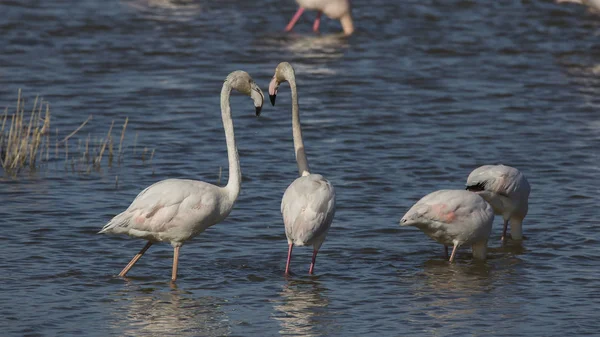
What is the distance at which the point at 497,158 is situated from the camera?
1352 cm

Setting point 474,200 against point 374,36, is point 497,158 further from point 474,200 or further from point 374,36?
point 374,36

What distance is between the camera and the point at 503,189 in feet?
33.8

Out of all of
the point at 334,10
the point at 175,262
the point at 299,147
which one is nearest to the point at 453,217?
the point at 299,147

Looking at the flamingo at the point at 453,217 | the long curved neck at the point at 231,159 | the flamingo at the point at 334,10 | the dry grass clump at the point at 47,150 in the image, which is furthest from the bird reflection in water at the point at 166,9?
the flamingo at the point at 453,217

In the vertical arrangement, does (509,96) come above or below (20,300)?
above

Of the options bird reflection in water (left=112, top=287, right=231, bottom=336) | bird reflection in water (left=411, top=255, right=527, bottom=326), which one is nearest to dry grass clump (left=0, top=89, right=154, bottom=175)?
bird reflection in water (left=112, top=287, right=231, bottom=336)

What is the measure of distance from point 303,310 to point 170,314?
0.94 metres

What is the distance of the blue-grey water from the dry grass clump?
133 mm

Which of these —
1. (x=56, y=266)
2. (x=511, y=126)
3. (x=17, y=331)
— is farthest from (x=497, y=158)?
(x=17, y=331)

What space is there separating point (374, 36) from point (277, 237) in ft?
37.6

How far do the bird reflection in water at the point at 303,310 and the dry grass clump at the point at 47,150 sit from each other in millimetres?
4091

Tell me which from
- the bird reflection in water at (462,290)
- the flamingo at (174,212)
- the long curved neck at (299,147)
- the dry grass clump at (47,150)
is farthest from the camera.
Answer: the dry grass clump at (47,150)

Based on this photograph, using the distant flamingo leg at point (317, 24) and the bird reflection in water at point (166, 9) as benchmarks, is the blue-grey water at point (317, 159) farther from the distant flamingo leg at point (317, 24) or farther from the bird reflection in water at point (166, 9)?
the distant flamingo leg at point (317, 24)

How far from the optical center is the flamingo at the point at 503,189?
10.3 m
